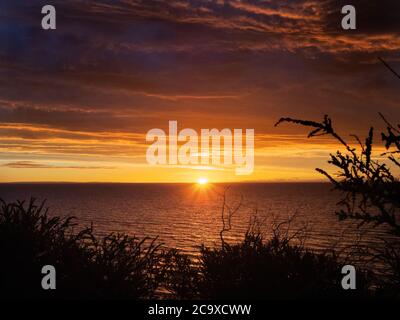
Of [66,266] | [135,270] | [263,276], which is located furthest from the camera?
[263,276]

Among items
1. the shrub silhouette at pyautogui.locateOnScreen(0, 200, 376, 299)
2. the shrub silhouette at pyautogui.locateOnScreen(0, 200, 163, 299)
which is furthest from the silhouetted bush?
the shrub silhouette at pyautogui.locateOnScreen(0, 200, 163, 299)

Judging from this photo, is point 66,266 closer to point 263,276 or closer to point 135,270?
point 135,270

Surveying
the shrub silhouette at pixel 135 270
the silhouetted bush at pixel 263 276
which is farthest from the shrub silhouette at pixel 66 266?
the silhouetted bush at pixel 263 276

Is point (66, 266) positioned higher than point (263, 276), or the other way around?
point (66, 266)

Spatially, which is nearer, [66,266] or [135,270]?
[135,270]

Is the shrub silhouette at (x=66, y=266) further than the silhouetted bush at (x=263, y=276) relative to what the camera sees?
No

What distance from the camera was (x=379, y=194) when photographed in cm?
509

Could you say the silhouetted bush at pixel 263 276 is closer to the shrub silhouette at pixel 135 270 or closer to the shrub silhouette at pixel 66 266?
the shrub silhouette at pixel 135 270

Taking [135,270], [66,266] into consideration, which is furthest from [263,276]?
[66,266]

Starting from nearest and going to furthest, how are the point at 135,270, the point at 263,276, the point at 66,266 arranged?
the point at 135,270, the point at 66,266, the point at 263,276

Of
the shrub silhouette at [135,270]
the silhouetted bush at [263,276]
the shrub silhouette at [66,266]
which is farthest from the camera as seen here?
the silhouetted bush at [263,276]

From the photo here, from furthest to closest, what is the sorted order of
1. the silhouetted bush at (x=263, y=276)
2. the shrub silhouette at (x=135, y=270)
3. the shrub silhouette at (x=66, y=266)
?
the silhouetted bush at (x=263, y=276)
the shrub silhouette at (x=135, y=270)
the shrub silhouette at (x=66, y=266)
